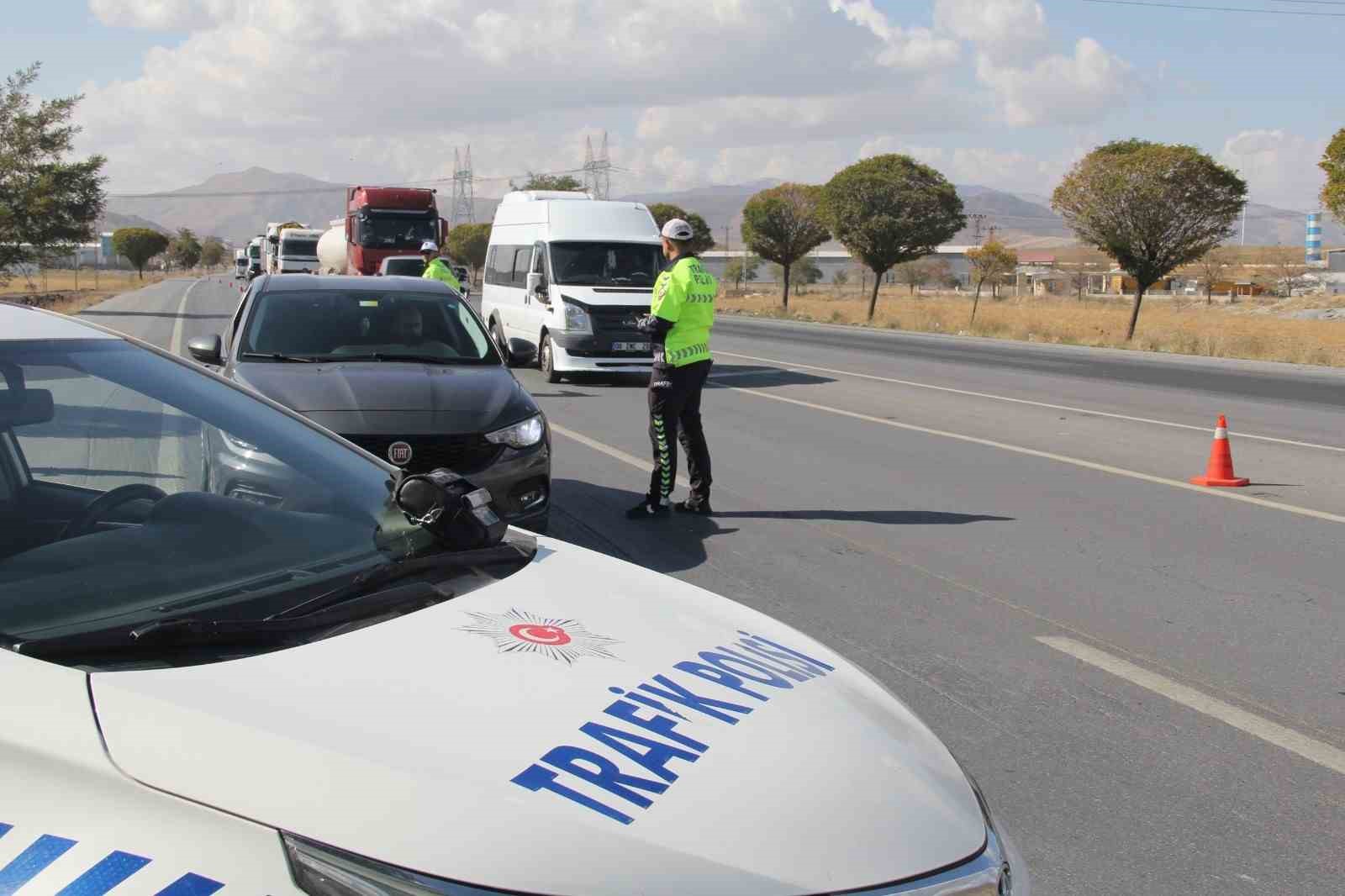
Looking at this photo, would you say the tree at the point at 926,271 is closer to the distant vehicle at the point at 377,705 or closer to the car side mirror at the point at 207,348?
the car side mirror at the point at 207,348

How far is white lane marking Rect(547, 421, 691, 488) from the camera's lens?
10.4m

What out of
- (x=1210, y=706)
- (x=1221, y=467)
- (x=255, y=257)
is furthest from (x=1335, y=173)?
(x=255, y=257)

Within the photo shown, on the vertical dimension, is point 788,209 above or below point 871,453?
above

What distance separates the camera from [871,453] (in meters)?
11.9

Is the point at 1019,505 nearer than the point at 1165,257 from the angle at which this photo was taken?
Yes

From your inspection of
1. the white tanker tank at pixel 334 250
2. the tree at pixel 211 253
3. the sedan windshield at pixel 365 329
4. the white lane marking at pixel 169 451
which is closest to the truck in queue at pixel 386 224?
the white tanker tank at pixel 334 250

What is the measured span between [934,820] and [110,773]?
1.35 m

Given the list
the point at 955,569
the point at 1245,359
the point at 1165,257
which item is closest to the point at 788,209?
the point at 1165,257

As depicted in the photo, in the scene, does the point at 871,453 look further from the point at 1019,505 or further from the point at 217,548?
the point at 217,548

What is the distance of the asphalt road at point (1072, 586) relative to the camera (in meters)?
4.03

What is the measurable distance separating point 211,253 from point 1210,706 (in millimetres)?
177220

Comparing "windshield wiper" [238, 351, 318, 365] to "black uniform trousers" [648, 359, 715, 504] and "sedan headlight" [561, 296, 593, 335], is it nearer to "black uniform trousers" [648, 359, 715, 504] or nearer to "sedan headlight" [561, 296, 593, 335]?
"black uniform trousers" [648, 359, 715, 504]

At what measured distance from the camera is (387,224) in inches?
1366

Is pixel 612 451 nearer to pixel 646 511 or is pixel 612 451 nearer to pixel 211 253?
pixel 646 511
